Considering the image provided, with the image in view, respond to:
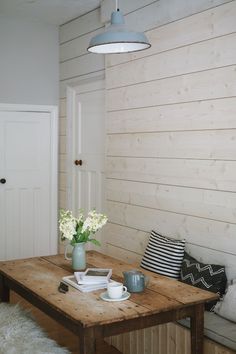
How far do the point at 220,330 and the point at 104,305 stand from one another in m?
Result: 0.72

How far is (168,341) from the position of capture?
307 centimetres

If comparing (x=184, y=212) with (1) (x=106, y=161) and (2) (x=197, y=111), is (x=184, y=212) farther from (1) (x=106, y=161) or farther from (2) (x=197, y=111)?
(1) (x=106, y=161)

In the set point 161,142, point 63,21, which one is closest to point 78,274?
point 161,142

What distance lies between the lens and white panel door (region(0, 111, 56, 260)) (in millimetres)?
5125

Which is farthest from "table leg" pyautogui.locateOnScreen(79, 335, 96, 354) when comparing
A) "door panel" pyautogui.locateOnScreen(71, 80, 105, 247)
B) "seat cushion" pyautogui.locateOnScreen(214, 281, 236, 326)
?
"door panel" pyautogui.locateOnScreen(71, 80, 105, 247)

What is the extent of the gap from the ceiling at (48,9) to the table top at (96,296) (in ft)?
8.07

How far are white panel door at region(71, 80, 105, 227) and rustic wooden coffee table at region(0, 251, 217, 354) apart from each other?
5.74 ft

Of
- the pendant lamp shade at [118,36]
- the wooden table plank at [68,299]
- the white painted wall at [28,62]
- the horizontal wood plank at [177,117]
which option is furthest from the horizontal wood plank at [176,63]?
the wooden table plank at [68,299]

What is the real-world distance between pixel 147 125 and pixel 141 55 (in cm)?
57

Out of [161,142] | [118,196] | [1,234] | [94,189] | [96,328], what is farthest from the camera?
[1,234]

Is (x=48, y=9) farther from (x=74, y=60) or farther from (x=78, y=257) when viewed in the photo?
(x=78, y=257)

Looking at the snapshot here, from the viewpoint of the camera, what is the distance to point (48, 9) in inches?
183

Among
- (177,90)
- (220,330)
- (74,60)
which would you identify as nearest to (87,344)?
(220,330)

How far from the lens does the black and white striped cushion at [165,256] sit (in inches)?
132
